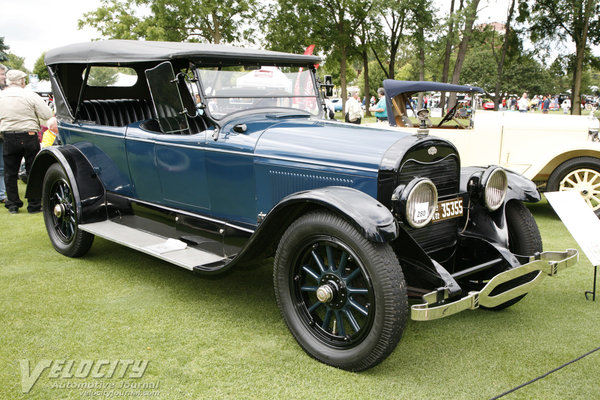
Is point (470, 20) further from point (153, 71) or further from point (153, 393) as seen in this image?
point (153, 393)

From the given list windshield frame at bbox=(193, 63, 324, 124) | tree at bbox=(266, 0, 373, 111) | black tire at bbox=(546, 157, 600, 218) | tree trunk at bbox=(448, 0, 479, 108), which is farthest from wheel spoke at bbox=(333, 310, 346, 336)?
tree at bbox=(266, 0, 373, 111)

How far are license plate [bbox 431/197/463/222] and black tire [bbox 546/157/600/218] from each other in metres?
3.87

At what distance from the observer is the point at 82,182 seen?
15.0 feet

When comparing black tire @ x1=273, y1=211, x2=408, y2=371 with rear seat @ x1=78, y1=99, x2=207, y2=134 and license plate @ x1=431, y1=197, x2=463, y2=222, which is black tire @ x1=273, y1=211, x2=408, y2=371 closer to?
license plate @ x1=431, y1=197, x2=463, y2=222

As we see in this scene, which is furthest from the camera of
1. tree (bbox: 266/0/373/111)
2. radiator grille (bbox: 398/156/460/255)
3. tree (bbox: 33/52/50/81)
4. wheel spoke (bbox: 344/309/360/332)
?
tree (bbox: 33/52/50/81)

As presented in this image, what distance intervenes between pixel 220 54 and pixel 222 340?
2.14m

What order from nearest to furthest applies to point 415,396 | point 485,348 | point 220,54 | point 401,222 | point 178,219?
point 415,396, point 401,222, point 485,348, point 220,54, point 178,219

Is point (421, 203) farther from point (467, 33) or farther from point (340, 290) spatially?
point (467, 33)

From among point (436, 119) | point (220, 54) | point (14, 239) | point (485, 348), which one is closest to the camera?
point (485, 348)

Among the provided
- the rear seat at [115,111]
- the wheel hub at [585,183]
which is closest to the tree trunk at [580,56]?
the wheel hub at [585,183]

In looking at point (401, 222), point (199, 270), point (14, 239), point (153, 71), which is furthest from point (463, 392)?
point (14, 239)

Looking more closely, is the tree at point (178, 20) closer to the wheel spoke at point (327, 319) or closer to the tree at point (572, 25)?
the tree at point (572, 25)

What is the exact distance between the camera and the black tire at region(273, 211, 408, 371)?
2.53m

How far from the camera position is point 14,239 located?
548 centimetres
